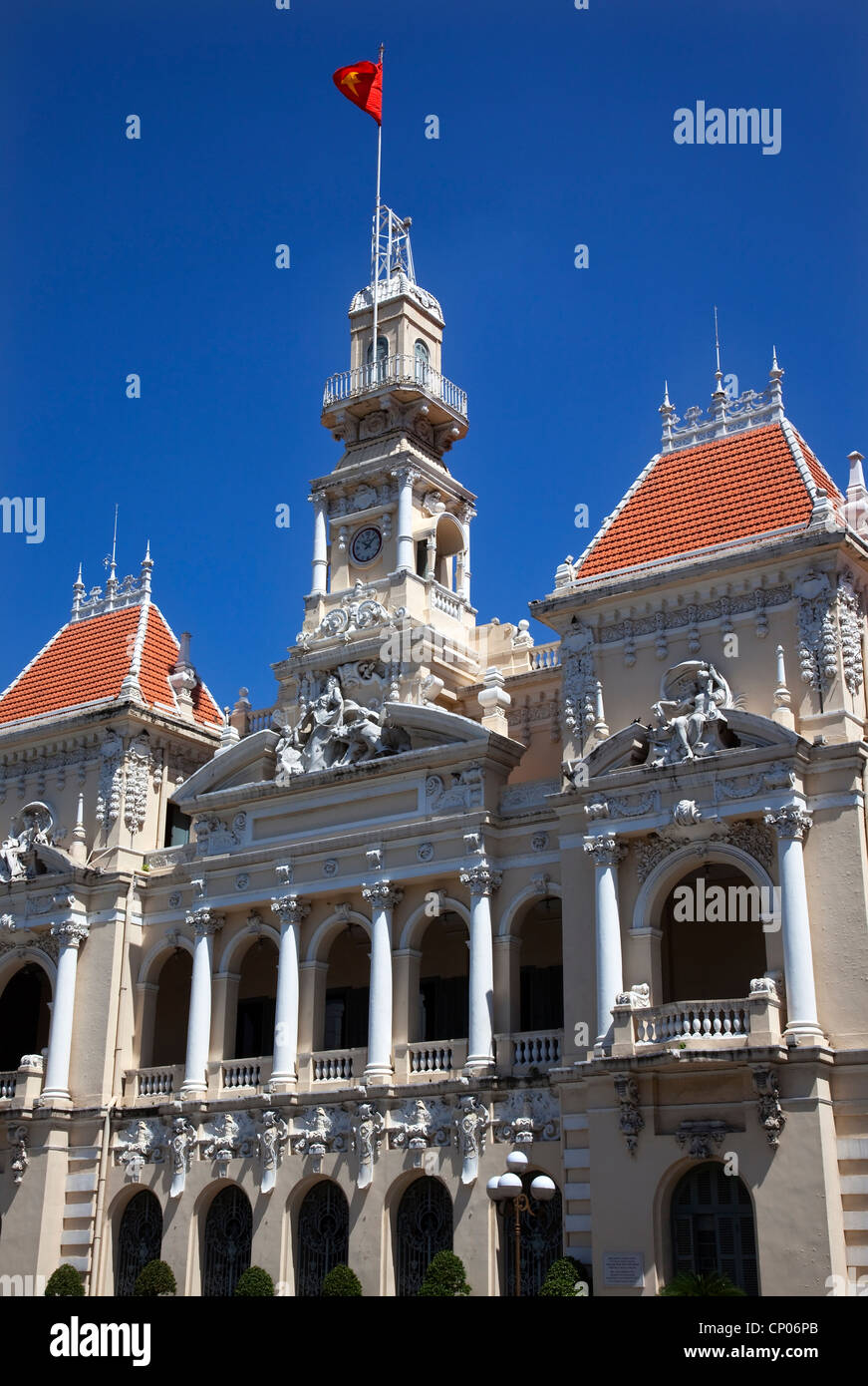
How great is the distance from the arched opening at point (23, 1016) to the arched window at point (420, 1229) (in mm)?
14148

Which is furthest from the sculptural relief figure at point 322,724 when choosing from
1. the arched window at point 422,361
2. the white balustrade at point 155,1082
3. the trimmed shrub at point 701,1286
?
the trimmed shrub at point 701,1286

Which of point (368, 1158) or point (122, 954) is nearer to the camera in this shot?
point (368, 1158)

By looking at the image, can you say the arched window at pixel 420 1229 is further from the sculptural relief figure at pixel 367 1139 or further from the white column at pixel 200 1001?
the white column at pixel 200 1001

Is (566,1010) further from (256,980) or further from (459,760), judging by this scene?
(256,980)

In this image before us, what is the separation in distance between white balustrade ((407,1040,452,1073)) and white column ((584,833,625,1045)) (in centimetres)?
452

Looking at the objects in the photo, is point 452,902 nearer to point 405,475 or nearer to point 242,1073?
point 242,1073

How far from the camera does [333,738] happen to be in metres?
38.2

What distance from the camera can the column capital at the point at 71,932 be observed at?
40.6 meters

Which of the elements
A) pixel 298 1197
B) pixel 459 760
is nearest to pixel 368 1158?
pixel 298 1197

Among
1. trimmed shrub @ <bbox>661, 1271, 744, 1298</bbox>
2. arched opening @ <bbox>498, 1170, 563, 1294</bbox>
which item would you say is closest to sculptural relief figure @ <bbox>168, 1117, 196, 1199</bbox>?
arched opening @ <bbox>498, 1170, 563, 1294</bbox>

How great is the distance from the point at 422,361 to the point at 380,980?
1817cm

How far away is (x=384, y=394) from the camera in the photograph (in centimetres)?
4312

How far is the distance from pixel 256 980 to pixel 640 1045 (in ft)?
49.5

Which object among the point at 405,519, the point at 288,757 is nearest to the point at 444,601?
the point at 405,519
